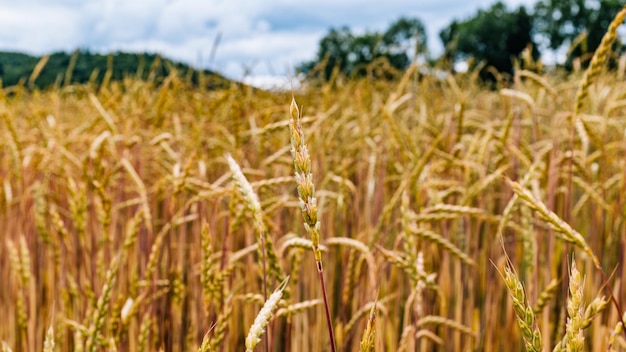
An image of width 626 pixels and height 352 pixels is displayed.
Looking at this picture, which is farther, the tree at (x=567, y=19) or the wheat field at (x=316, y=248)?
the tree at (x=567, y=19)

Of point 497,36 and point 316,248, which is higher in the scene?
point 497,36

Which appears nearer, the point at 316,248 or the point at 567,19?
the point at 316,248

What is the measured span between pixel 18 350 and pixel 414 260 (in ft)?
3.79

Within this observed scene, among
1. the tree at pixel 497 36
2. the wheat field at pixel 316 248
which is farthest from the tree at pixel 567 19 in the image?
the wheat field at pixel 316 248

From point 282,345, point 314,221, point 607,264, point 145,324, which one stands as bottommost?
point 282,345

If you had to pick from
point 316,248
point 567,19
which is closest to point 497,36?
point 567,19

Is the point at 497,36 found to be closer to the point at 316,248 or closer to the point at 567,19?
the point at 567,19

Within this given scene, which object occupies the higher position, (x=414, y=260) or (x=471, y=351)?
(x=414, y=260)

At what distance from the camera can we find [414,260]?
739mm

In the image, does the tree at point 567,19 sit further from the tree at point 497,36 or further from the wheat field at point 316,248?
the wheat field at point 316,248

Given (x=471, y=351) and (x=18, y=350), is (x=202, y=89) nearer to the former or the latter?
(x=18, y=350)

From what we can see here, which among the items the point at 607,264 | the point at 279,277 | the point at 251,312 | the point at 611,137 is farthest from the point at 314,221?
the point at 611,137

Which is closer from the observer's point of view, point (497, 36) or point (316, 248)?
point (316, 248)

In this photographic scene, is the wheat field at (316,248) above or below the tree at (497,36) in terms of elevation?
below
